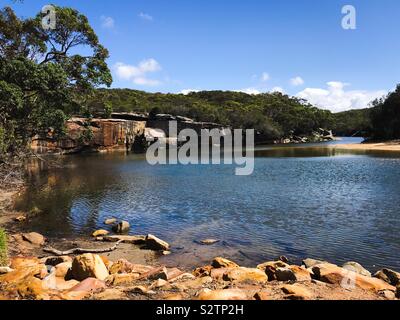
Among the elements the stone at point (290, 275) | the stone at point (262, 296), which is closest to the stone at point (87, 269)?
the stone at point (262, 296)

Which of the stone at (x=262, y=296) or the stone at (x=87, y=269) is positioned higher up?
the stone at (x=262, y=296)

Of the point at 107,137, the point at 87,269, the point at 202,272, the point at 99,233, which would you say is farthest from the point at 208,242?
the point at 107,137

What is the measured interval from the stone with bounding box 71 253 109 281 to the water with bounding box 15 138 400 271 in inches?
153

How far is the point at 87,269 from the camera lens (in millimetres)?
11781

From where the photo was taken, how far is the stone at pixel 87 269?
38.4ft

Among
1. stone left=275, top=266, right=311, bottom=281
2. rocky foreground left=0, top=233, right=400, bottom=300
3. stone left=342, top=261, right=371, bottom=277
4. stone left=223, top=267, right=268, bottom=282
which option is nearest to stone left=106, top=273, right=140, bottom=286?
rocky foreground left=0, top=233, right=400, bottom=300

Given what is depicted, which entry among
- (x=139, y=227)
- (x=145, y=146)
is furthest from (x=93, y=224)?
(x=145, y=146)

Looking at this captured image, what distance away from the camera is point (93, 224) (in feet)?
70.9

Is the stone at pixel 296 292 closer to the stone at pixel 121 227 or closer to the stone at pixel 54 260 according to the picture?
the stone at pixel 54 260

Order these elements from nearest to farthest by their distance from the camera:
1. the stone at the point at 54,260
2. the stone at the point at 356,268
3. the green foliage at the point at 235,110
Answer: the stone at the point at 356,268
the stone at the point at 54,260
the green foliage at the point at 235,110

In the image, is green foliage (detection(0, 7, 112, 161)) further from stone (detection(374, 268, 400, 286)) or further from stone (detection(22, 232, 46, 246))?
stone (detection(374, 268, 400, 286))

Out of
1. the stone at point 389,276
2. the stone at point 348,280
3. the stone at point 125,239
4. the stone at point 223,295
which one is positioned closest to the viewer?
the stone at point 223,295

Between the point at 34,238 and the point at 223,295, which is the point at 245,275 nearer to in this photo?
the point at 223,295

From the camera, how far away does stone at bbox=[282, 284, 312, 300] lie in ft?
29.0
